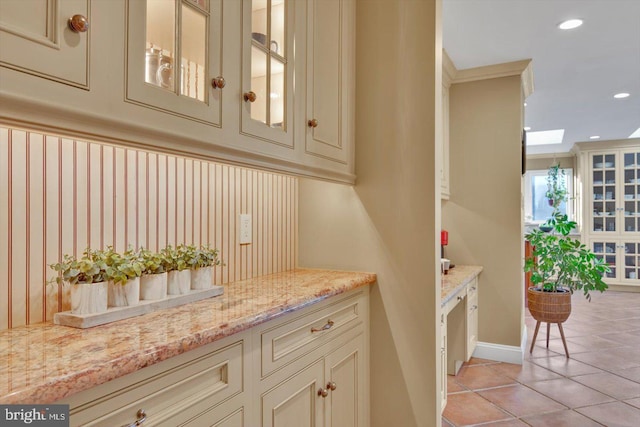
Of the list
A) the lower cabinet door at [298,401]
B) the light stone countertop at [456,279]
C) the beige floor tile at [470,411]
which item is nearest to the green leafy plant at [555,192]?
the light stone countertop at [456,279]

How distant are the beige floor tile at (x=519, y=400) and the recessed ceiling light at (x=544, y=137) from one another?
15.3 ft

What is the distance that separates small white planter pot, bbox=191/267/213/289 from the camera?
49.6 inches

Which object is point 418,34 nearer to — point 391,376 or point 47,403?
point 391,376

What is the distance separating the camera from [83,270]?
3.08ft

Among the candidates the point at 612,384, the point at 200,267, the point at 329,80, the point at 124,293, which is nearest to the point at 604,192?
the point at 612,384

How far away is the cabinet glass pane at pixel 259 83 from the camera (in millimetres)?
1263

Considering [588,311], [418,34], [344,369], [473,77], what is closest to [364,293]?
[344,369]

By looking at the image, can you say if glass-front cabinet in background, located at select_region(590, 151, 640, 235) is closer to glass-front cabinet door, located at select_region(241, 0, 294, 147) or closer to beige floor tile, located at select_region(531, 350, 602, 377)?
beige floor tile, located at select_region(531, 350, 602, 377)

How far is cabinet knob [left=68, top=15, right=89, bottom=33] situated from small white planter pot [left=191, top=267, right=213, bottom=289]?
2.36 ft

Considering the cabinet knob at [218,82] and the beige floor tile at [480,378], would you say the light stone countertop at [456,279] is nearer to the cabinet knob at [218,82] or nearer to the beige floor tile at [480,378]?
the beige floor tile at [480,378]

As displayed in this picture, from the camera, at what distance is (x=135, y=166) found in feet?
3.99

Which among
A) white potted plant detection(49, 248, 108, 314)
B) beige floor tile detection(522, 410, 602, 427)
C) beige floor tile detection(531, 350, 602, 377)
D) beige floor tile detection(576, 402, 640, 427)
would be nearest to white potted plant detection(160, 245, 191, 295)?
white potted plant detection(49, 248, 108, 314)

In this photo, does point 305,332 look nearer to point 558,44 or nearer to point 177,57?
point 177,57

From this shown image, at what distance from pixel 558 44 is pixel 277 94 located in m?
2.59
